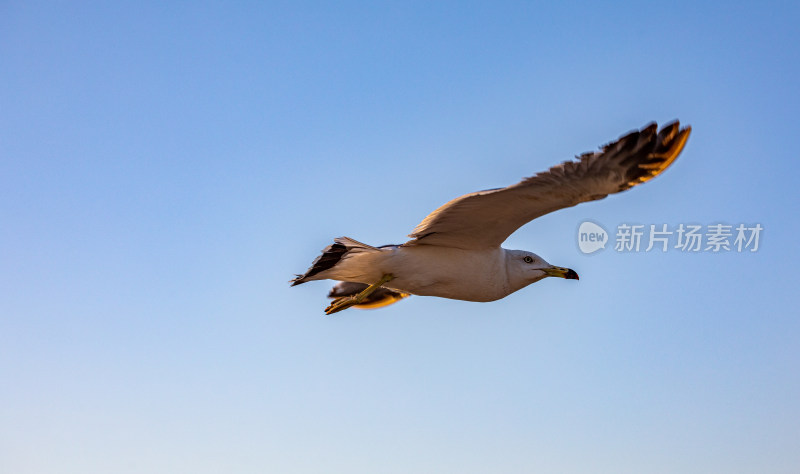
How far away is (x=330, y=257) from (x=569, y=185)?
2.92m

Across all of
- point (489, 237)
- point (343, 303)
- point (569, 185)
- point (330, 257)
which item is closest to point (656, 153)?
point (569, 185)

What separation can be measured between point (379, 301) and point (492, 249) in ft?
7.81

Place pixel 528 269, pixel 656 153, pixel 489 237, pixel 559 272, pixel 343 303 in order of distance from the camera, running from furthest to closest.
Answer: pixel 343 303, pixel 559 272, pixel 528 269, pixel 489 237, pixel 656 153

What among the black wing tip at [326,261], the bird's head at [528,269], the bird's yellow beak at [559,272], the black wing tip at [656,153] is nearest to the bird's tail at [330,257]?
the black wing tip at [326,261]

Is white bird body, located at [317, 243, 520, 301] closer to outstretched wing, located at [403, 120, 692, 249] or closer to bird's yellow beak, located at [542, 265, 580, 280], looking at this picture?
outstretched wing, located at [403, 120, 692, 249]

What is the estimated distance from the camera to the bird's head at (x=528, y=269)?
32.4ft

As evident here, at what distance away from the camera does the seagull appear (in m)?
7.80

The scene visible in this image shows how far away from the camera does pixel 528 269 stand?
9961 millimetres

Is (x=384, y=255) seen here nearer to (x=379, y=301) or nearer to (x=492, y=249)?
(x=492, y=249)

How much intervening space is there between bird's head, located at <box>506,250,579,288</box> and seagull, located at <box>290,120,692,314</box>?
12mm

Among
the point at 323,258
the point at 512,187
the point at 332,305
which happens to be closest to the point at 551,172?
the point at 512,187

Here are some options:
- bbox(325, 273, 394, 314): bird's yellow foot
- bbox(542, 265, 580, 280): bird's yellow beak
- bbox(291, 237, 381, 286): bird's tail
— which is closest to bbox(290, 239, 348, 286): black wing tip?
bbox(291, 237, 381, 286): bird's tail

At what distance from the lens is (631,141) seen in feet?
25.1

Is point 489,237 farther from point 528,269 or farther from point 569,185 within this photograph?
point 569,185
